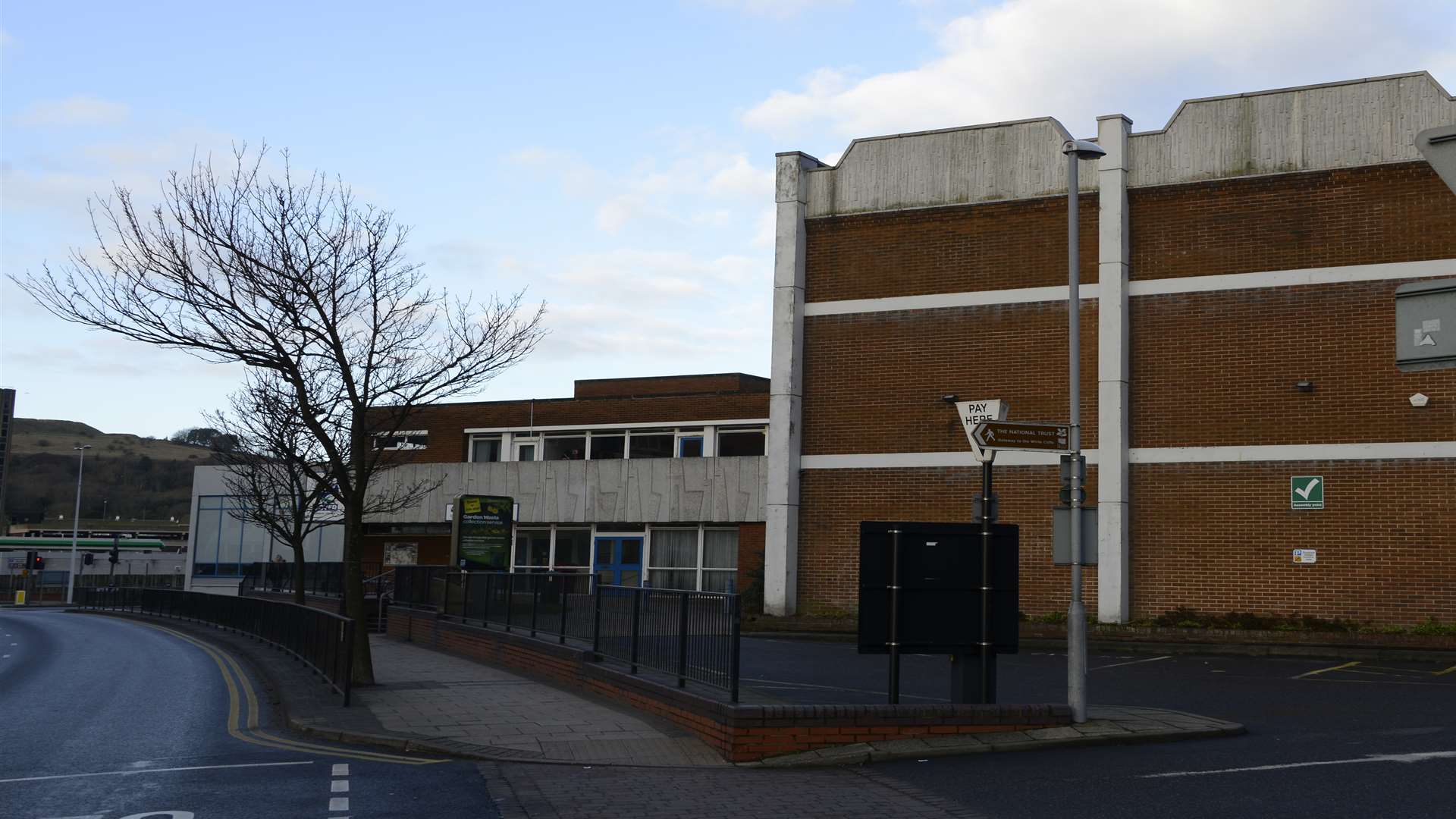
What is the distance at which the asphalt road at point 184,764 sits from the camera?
9555 millimetres

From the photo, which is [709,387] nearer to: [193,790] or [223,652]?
[223,652]

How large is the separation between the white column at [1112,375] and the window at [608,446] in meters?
21.3

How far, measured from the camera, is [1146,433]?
1009 inches

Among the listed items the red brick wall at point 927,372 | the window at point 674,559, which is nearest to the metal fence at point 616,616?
the red brick wall at point 927,372

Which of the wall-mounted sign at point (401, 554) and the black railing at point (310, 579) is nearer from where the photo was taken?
the black railing at point (310, 579)

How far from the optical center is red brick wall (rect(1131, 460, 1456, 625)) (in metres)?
23.2

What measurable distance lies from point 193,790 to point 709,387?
3660 cm

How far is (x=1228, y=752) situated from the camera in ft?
38.1

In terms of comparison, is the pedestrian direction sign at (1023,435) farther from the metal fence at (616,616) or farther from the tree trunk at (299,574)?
the tree trunk at (299,574)

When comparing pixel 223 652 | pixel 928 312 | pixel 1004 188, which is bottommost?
pixel 223 652

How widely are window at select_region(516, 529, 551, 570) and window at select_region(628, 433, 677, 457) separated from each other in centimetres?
393

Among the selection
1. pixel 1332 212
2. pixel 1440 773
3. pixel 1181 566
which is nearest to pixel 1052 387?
pixel 1181 566

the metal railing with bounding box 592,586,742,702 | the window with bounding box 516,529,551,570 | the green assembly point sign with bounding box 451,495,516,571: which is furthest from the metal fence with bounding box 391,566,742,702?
the window with bounding box 516,529,551,570

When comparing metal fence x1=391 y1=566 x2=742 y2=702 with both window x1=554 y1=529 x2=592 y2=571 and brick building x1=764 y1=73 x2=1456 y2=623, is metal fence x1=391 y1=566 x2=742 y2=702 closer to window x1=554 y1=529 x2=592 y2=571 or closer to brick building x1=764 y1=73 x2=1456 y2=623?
brick building x1=764 y1=73 x2=1456 y2=623
